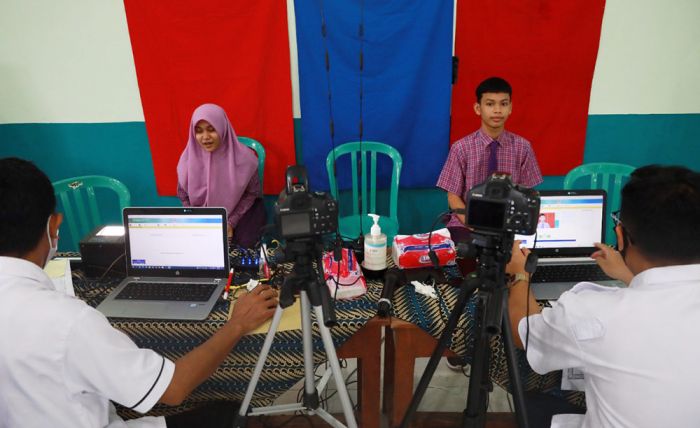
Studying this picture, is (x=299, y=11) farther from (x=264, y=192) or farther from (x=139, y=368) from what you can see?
(x=139, y=368)

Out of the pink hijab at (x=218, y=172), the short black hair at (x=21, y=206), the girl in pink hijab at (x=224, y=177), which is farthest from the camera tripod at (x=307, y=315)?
the pink hijab at (x=218, y=172)

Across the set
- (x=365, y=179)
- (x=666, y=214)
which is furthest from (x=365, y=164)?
(x=666, y=214)

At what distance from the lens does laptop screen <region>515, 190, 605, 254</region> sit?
1.55 metres

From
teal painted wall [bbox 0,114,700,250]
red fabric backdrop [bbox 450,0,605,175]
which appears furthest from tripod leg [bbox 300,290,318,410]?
red fabric backdrop [bbox 450,0,605,175]

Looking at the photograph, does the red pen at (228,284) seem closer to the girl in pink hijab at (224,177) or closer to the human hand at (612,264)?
the girl in pink hijab at (224,177)

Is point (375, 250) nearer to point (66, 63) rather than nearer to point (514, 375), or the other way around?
point (514, 375)

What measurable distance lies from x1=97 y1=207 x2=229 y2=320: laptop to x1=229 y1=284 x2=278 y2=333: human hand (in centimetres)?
14

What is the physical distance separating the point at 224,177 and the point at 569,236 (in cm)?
179

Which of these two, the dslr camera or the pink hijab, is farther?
→ the pink hijab

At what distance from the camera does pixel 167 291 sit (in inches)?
57.1

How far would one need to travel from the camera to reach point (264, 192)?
2.99 metres

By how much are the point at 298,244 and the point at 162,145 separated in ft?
7.31

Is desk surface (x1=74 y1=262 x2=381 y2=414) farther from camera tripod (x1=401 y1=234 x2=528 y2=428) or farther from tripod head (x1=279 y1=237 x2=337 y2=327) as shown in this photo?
camera tripod (x1=401 y1=234 x2=528 y2=428)

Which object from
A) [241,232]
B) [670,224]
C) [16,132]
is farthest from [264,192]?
[670,224]
